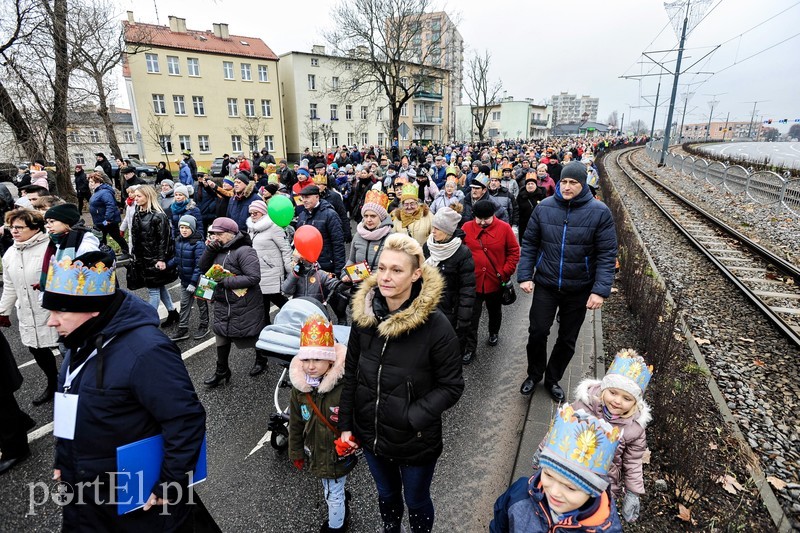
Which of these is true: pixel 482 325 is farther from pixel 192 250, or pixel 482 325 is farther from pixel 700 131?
pixel 700 131

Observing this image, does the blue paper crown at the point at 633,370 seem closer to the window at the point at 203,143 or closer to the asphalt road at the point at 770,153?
the asphalt road at the point at 770,153

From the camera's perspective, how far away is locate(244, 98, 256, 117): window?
1683 inches

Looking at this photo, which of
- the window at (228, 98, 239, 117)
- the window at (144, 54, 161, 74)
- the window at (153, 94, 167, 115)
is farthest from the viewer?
the window at (228, 98, 239, 117)

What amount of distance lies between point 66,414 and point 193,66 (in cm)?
4547

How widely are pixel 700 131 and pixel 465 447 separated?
197062mm

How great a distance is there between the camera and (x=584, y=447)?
1.74 m

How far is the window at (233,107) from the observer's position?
41.8 m

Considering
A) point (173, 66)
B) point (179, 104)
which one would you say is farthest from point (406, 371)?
point (173, 66)

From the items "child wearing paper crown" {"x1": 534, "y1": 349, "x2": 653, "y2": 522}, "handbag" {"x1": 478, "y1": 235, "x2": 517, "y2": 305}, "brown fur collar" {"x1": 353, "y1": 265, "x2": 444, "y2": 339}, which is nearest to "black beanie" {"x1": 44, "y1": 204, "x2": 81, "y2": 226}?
"brown fur collar" {"x1": 353, "y1": 265, "x2": 444, "y2": 339}

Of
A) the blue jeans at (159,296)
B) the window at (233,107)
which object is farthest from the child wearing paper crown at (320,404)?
the window at (233,107)

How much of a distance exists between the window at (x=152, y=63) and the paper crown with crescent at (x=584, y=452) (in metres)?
45.1

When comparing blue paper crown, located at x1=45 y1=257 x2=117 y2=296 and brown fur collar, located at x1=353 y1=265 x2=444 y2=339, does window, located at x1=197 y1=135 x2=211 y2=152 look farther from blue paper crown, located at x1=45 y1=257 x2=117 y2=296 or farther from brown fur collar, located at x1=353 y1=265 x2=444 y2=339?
brown fur collar, located at x1=353 y1=265 x2=444 y2=339

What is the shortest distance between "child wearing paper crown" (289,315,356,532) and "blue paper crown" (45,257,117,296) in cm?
109

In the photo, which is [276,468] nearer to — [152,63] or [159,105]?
[159,105]
